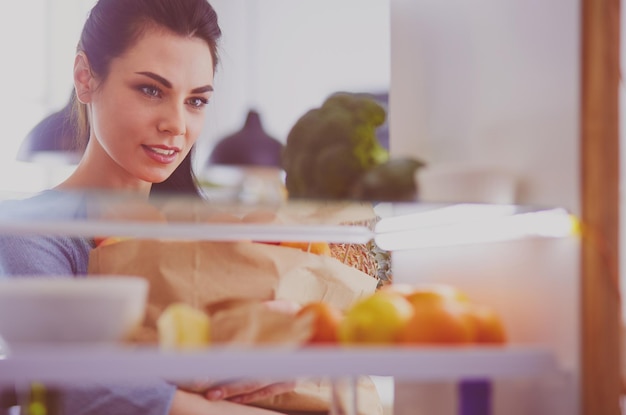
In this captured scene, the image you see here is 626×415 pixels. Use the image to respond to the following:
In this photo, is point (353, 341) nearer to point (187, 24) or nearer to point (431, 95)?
point (431, 95)

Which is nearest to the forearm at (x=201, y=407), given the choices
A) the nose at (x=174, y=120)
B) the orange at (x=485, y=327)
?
the nose at (x=174, y=120)

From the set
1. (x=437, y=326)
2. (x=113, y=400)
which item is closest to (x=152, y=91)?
(x=113, y=400)

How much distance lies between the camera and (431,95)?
132 cm

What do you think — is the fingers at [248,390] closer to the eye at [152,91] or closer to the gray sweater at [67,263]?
the gray sweater at [67,263]

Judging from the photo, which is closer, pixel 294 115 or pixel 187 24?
pixel 294 115

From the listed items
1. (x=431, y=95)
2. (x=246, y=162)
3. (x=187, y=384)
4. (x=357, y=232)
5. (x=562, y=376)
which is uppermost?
(x=431, y=95)

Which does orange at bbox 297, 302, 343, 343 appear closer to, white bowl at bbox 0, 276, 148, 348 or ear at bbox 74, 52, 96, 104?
white bowl at bbox 0, 276, 148, 348

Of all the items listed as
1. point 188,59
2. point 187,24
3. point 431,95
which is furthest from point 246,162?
point 187,24

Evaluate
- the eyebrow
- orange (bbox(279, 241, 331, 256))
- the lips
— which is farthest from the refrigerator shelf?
the lips

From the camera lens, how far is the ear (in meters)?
1.97

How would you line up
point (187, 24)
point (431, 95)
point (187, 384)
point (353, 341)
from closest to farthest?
point (353, 341)
point (431, 95)
point (187, 384)
point (187, 24)

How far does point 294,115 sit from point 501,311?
0.54 meters

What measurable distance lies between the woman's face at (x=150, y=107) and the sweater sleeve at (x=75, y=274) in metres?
0.23

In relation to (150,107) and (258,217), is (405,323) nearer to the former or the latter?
(258,217)
